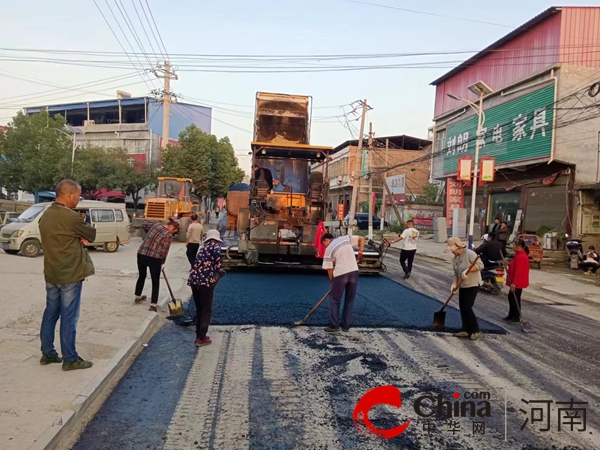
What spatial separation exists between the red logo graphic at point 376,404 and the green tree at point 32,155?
109ft

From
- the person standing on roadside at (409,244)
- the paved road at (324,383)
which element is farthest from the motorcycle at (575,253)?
the paved road at (324,383)

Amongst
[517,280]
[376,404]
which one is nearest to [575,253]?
[517,280]

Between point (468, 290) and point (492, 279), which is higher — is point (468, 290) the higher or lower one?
the higher one

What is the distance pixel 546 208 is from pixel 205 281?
63.3 ft

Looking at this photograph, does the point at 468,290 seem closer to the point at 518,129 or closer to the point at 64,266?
the point at 64,266

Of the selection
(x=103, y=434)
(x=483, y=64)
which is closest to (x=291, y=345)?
(x=103, y=434)

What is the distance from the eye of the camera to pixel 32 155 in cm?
3291

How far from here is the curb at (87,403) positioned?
316cm

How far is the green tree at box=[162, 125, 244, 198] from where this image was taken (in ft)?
104

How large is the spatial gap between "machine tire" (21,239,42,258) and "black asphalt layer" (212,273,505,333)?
6422 millimetres

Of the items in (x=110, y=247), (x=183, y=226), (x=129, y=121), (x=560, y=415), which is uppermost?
(x=129, y=121)

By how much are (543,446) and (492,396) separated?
0.92m

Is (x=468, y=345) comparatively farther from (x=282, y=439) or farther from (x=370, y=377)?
(x=282, y=439)

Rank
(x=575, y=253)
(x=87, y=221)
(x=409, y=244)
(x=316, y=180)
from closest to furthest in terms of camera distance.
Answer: (x=409, y=244), (x=316, y=180), (x=87, y=221), (x=575, y=253)
